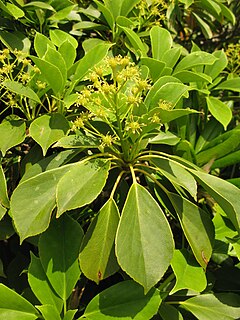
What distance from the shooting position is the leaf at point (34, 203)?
3.37ft

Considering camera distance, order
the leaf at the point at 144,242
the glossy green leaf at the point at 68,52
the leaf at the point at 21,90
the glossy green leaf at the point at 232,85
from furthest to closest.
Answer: the glossy green leaf at the point at 232,85 → the glossy green leaf at the point at 68,52 → the leaf at the point at 21,90 → the leaf at the point at 144,242

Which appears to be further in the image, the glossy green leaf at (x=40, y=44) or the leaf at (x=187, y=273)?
the glossy green leaf at (x=40, y=44)

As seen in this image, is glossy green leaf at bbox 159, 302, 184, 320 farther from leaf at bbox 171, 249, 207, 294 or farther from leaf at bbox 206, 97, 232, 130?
leaf at bbox 206, 97, 232, 130

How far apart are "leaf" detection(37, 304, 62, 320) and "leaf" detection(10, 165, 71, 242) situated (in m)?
0.16

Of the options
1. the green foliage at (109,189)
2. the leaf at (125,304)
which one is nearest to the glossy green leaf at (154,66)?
the green foliage at (109,189)

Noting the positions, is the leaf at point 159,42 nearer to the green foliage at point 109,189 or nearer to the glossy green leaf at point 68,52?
the green foliage at point 109,189

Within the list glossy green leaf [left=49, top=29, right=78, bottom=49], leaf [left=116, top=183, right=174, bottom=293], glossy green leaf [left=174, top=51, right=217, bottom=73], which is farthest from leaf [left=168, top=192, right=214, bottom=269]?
glossy green leaf [left=49, top=29, right=78, bottom=49]

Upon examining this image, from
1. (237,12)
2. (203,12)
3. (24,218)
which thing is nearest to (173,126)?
(24,218)

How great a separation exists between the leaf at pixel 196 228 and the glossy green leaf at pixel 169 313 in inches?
6.1

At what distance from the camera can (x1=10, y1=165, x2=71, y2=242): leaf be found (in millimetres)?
1028

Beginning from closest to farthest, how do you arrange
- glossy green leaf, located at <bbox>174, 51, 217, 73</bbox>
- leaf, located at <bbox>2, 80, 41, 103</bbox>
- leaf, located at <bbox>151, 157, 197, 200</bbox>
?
leaf, located at <bbox>151, 157, 197, 200</bbox> → leaf, located at <bbox>2, 80, 41, 103</bbox> → glossy green leaf, located at <bbox>174, 51, 217, 73</bbox>

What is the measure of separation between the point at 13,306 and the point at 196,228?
18.3 inches

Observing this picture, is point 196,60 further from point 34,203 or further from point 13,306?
point 13,306

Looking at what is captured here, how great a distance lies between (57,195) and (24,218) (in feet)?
0.31
